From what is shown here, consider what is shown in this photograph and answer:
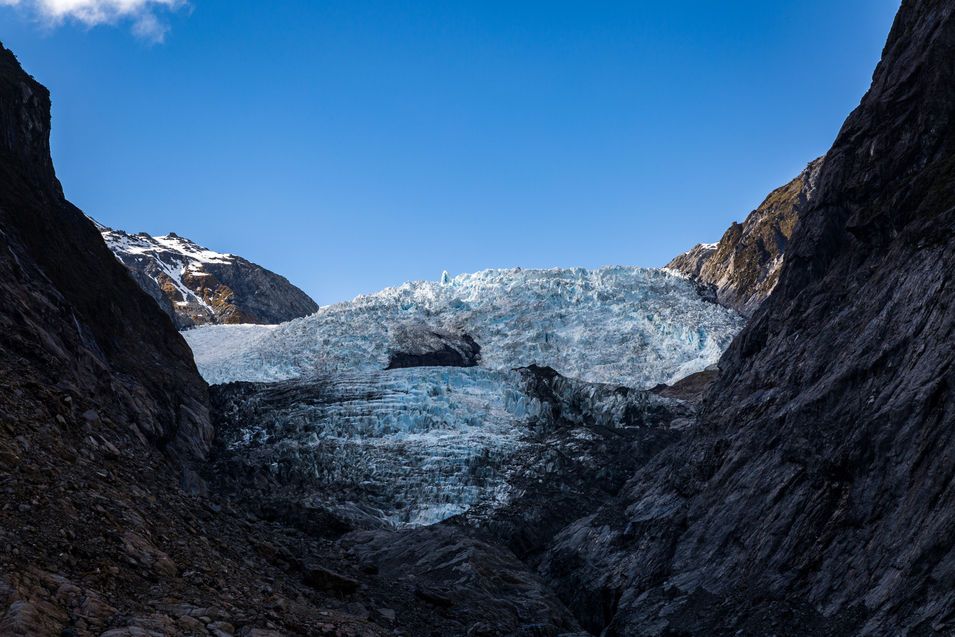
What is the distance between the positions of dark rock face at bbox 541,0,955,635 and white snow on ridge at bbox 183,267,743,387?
121 feet

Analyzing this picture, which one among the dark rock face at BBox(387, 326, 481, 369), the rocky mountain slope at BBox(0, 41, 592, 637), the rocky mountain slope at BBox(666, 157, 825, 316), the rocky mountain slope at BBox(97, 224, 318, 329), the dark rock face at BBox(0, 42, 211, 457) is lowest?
the rocky mountain slope at BBox(0, 41, 592, 637)

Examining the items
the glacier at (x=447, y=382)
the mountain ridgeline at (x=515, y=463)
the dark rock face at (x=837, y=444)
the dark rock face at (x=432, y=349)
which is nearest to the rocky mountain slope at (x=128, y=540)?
the mountain ridgeline at (x=515, y=463)

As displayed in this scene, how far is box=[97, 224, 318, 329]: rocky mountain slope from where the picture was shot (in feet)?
443

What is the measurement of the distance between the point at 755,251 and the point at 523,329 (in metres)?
35.0

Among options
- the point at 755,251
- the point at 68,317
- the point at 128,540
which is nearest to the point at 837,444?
the point at 128,540

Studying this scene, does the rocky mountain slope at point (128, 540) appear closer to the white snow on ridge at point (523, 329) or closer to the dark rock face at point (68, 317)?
the dark rock face at point (68, 317)

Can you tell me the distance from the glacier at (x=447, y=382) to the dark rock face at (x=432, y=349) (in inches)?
15.7

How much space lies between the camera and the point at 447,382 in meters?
51.3

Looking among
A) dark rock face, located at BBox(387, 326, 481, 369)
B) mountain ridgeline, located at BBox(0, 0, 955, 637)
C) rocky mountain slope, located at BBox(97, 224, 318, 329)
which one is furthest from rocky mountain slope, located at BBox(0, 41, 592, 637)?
rocky mountain slope, located at BBox(97, 224, 318, 329)

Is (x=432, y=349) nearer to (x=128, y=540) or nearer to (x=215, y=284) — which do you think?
(x=128, y=540)

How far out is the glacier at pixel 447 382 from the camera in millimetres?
39688

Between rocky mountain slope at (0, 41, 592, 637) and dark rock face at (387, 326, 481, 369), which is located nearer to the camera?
rocky mountain slope at (0, 41, 592, 637)

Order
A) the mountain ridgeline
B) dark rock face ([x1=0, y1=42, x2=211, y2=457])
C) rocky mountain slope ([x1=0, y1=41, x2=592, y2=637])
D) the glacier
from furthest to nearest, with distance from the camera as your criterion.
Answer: the glacier < dark rock face ([x1=0, y1=42, x2=211, y2=457]) < the mountain ridgeline < rocky mountain slope ([x1=0, y1=41, x2=592, y2=637])

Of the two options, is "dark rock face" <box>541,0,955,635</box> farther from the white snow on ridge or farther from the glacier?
the white snow on ridge
